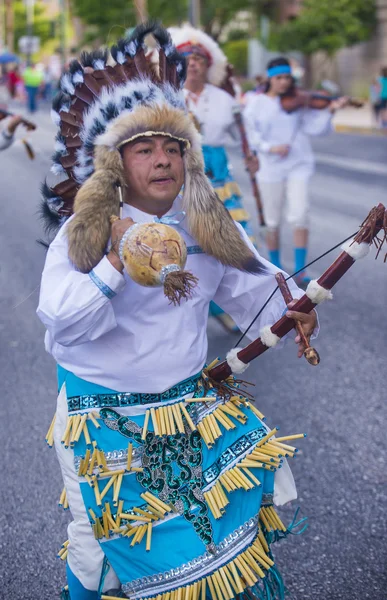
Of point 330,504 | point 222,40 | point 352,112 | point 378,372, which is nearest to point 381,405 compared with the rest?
point 378,372

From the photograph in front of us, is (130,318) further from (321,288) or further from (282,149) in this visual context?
(282,149)

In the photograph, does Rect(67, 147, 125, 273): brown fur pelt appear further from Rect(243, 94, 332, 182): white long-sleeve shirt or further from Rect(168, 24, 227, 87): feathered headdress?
Rect(243, 94, 332, 182): white long-sleeve shirt

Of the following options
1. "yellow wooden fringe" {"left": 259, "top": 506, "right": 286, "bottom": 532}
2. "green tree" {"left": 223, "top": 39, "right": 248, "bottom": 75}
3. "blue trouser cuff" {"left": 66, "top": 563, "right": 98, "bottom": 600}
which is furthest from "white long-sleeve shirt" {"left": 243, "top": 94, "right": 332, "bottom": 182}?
"green tree" {"left": 223, "top": 39, "right": 248, "bottom": 75}

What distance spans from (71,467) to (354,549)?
1.49m

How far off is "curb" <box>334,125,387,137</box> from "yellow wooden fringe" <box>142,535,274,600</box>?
2165 cm

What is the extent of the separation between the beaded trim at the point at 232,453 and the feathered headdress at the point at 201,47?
412 centimetres

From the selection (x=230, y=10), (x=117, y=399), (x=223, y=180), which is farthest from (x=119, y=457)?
(x=230, y=10)

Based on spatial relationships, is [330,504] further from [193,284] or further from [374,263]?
[374,263]

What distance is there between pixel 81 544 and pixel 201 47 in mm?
4533

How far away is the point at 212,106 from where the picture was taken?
6.82 meters

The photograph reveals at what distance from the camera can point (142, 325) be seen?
2746mm

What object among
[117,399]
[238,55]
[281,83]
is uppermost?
[117,399]

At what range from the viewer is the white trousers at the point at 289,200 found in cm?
826

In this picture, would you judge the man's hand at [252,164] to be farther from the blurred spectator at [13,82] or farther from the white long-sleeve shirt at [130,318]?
the blurred spectator at [13,82]
